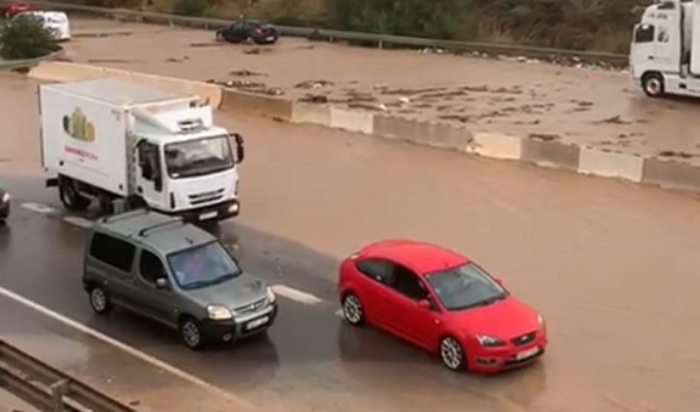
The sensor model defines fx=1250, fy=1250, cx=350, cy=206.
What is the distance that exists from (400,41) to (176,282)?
3555cm

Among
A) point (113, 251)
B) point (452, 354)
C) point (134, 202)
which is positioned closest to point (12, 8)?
point (134, 202)

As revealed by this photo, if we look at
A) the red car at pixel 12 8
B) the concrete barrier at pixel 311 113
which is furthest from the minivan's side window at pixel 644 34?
the red car at pixel 12 8

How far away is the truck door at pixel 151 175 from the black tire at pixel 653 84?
794 inches

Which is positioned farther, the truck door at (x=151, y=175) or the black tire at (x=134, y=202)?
the black tire at (x=134, y=202)

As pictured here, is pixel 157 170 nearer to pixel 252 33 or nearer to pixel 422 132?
pixel 422 132

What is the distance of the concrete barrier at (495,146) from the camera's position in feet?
98.3

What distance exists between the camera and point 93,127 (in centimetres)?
2369

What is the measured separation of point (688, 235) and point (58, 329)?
38.8 feet

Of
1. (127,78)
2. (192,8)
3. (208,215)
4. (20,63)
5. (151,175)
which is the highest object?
(151,175)

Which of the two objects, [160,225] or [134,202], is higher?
[160,225]

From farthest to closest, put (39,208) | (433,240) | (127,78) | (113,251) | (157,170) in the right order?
(127,78)
(39,208)
(433,240)
(157,170)
(113,251)

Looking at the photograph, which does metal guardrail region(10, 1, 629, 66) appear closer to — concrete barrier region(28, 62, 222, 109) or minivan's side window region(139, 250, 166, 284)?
concrete barrier region(28, 62, 222, 109)

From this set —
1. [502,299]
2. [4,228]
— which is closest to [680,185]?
[502,299]

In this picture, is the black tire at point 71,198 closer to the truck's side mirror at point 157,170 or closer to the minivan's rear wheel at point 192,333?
the truck's side mirror at point 157,170
